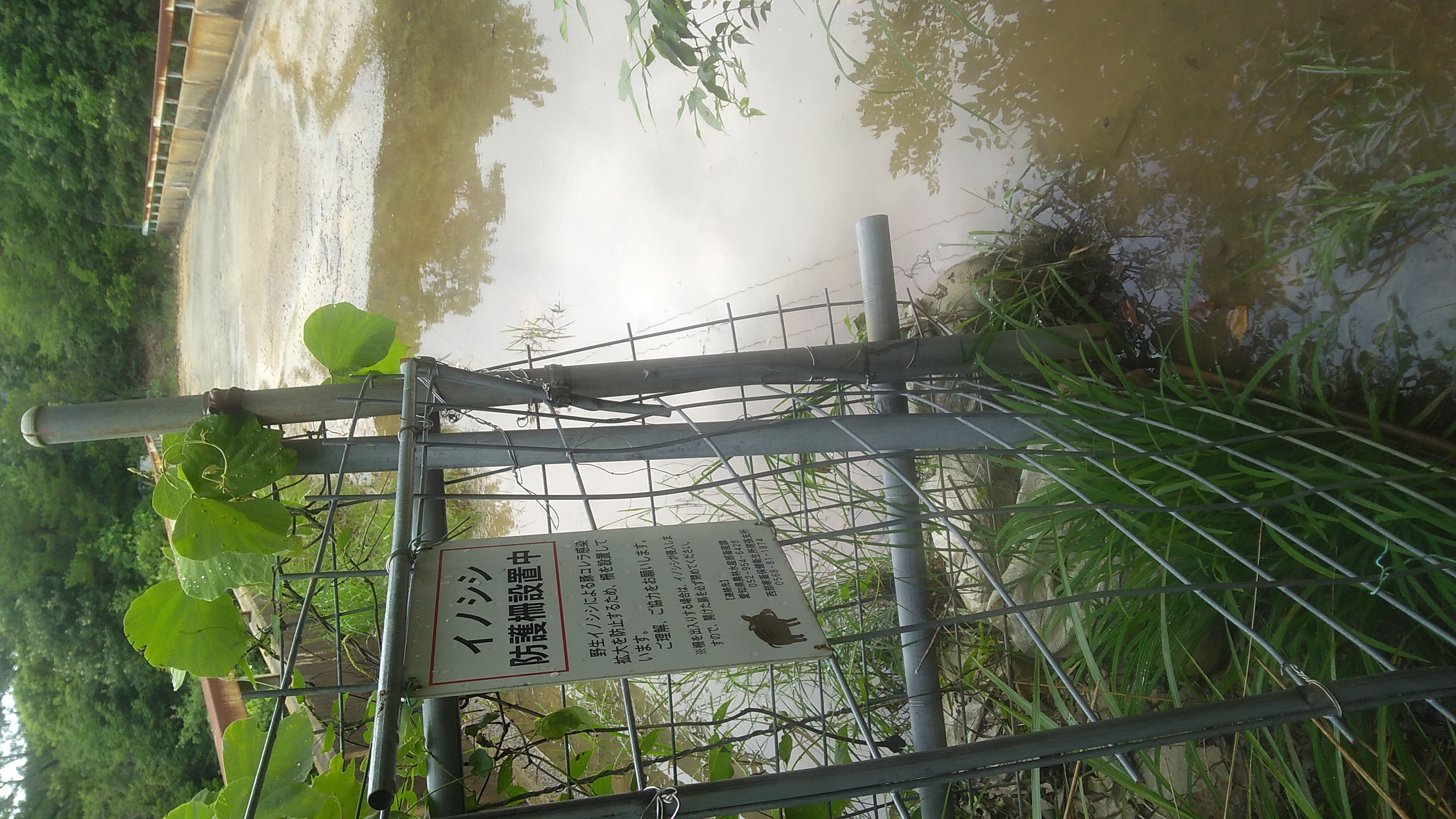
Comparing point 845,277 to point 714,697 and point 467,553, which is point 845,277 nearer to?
point 714,697

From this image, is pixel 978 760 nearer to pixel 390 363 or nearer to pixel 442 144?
pixel 390 363

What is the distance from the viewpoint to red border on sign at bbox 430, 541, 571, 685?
497 millimetres

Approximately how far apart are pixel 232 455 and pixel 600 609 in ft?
1.64

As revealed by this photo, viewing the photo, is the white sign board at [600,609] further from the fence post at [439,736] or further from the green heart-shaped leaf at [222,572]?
the green heart-shaped leaf at [222,572]

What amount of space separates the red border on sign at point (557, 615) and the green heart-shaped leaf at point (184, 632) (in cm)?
55

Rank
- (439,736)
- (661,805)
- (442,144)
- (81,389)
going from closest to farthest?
(661,805) → (439,736) → (442,144) → (81,389)

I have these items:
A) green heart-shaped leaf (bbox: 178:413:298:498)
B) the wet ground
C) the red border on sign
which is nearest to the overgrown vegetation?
the wet ground

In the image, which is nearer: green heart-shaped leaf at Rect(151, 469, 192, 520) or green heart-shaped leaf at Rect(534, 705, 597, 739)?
green heart-shaped leaf at Rect(151, 469, 192, 520)

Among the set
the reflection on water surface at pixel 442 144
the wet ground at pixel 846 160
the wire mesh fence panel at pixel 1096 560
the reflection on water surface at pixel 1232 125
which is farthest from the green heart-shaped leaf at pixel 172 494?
the reflection on water surface at pixel 442 144

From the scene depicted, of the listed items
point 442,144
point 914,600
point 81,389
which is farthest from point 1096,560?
point 81,389

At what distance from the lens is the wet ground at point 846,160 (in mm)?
954

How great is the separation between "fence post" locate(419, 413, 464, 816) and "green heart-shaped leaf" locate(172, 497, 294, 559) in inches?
6.6

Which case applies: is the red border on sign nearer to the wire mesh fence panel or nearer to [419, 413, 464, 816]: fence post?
the wire mesh fence panel

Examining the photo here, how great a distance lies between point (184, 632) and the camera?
959 mm
